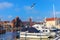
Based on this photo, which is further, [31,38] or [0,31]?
[0,31]

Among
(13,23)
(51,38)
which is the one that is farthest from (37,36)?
(13,23)

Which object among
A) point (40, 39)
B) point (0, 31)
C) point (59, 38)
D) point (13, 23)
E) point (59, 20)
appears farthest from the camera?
point (13, 23)

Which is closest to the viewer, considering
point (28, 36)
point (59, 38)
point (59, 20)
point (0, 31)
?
point (59, 38)

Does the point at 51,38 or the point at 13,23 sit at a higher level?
the point at 13,23

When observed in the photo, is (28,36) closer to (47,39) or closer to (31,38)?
(31,38)

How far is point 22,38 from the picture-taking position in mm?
16797

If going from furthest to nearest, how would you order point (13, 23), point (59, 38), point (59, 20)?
point (13, 23), point (59, 20), point (59, 38)

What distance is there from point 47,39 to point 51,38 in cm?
69

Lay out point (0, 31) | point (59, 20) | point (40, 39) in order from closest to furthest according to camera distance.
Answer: point (40, 39), point (0, 31), point (59, 20)

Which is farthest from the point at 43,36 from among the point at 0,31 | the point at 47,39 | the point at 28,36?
the point at 0,31

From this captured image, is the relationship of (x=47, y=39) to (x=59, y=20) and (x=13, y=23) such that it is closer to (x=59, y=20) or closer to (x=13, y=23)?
(x=59, y=20)

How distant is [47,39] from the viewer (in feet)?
53.3

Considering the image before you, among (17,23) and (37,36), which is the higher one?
(17,23)

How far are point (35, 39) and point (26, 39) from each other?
80 cm
